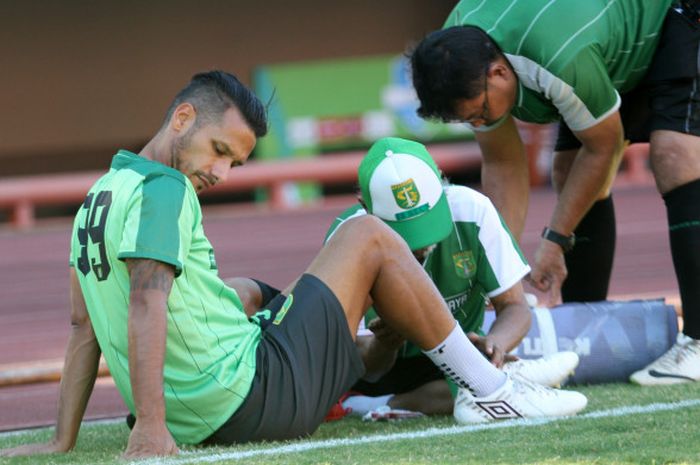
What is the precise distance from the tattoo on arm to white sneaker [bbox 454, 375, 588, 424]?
1.14 m

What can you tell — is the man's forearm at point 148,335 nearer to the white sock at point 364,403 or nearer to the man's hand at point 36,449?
the man's hand at point 36,449

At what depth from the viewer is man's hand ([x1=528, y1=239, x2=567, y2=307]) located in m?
5.46

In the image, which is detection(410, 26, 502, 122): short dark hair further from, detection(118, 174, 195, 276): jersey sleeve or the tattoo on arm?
the tattoo on arm

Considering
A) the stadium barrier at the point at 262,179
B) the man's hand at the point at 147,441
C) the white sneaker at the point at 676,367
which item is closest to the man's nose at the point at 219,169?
the man's hand at the point at 147,441

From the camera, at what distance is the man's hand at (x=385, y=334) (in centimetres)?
456

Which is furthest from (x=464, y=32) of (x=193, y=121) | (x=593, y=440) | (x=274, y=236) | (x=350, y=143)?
(x=350, y=143)

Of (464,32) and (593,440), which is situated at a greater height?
(464,32)

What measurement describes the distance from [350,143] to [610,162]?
1341 cm

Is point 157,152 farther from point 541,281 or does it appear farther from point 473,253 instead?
point 541,281

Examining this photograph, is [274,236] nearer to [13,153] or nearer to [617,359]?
[13,153]

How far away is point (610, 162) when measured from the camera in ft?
17.5

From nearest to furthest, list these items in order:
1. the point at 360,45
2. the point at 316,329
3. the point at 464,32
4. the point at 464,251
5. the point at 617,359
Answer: the point at 316,329 → the point at 464,251 → the point at 464,32 → the point at 617,359 → the point at 360,45

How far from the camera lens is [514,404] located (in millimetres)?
4328

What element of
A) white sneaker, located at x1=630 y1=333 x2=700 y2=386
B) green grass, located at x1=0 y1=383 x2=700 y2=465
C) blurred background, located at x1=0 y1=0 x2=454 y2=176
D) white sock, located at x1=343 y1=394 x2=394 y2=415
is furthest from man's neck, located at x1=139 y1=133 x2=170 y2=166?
blurred background, located at x1=0 y1=0 x2=454 y2=176
